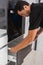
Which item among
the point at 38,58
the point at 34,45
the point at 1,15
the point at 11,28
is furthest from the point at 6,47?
the point at 34,45

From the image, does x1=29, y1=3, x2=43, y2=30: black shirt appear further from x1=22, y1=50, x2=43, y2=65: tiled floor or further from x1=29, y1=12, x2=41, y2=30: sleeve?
x1=22, y1=50, x2=43, y2=65: tiled floor

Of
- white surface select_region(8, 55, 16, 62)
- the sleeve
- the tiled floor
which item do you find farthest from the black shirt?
the tiled floor

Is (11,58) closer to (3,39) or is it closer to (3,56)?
(3,56)

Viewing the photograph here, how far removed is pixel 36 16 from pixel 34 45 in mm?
1291

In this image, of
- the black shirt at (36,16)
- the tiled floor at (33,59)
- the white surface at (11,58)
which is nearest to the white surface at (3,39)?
the white surface at (11,58)

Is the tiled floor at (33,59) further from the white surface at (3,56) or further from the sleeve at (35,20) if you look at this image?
the sleeve at (35,20)

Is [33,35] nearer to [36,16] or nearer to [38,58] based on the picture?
[36,16]

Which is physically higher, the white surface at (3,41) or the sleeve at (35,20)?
the sleeve at (35,20)

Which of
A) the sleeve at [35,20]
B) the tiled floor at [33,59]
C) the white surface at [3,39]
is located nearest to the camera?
the sleeve at [35,20]

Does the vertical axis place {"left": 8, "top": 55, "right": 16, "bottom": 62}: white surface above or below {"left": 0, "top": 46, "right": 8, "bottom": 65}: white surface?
below

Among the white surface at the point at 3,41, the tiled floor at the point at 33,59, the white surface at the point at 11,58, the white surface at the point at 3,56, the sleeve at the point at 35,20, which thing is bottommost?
the tiled floor at the point at 33,59

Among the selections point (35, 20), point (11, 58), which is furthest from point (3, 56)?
point (35, 20)

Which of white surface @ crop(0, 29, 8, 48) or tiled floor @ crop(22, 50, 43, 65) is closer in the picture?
white surface @ crop(0, 29, 8, 48)

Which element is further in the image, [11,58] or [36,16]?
[11,58]
